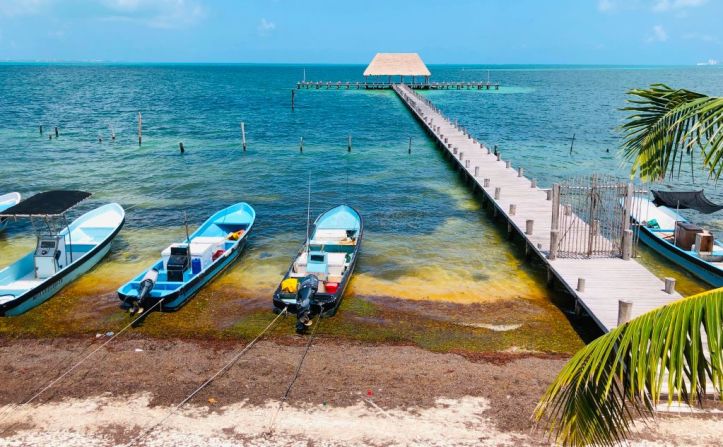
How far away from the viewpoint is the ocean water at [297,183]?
1906cm

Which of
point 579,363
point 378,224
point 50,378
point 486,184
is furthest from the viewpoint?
point 486,184

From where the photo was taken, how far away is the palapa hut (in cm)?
9769

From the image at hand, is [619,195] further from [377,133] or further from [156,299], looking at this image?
[377,133]

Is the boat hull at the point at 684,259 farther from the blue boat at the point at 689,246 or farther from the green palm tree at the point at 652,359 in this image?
the green palm tree at the point at 652,359

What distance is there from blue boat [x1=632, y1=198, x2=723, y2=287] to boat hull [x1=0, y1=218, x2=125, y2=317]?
66.8 feet

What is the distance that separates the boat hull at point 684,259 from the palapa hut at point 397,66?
259ft

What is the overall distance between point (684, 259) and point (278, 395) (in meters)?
16.0

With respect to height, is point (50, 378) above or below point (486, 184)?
below

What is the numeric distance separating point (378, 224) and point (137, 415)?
54.8 ft

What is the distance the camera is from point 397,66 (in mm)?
98938

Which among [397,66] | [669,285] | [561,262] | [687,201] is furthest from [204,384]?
[397,66]

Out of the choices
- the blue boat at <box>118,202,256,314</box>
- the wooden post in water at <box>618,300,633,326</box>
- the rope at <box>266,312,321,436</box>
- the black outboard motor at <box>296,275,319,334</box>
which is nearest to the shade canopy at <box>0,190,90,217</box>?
the blue boat at <box>118,202,256,314</box>

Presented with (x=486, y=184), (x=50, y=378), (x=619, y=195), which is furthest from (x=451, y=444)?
(x=486, y=184)

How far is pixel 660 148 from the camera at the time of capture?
5.90 metres
